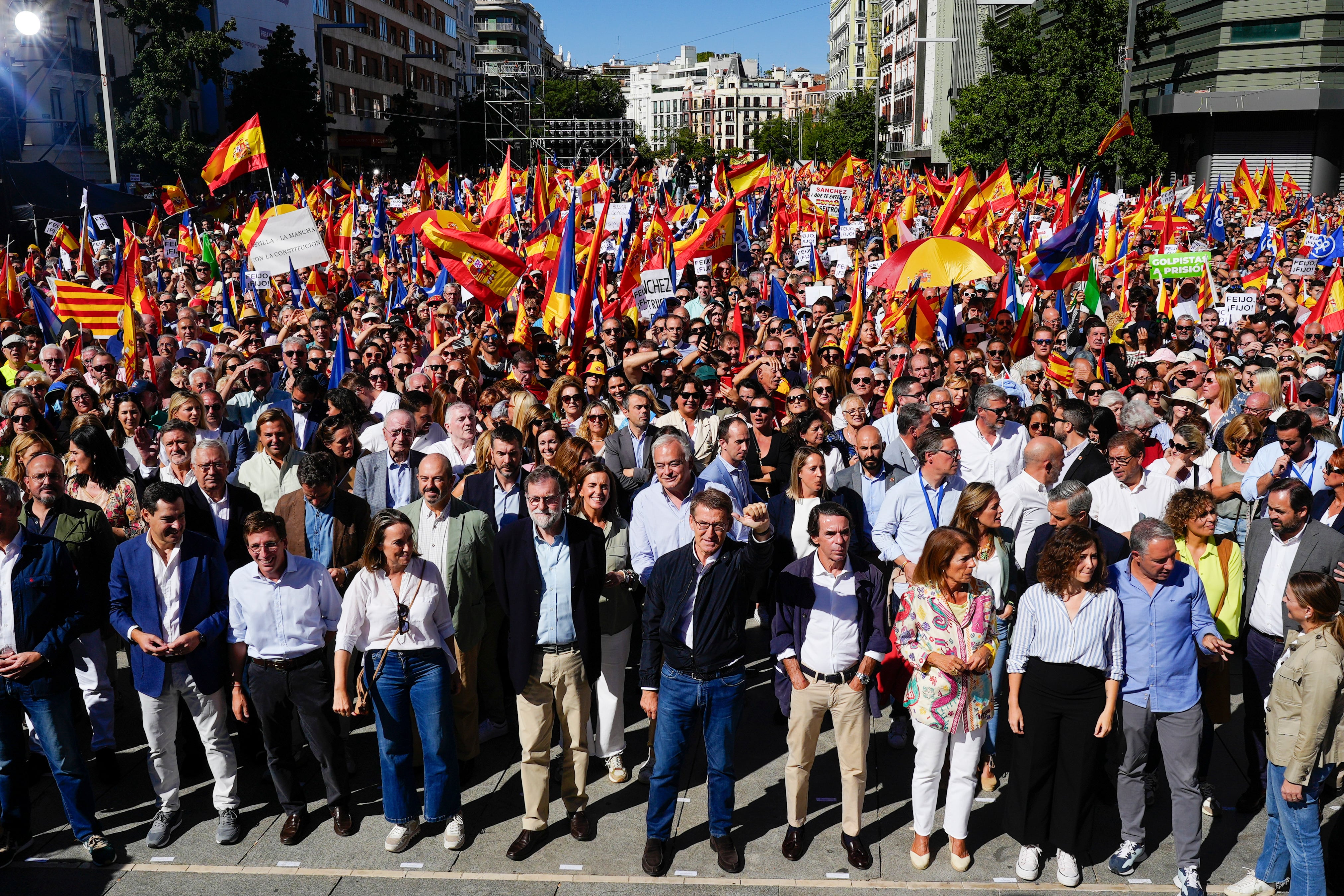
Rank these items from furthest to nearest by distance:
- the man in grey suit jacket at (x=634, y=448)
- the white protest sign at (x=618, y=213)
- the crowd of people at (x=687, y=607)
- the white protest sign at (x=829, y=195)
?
the white protest sign at (x=829, y=195) → the white protest sign at (x=618, y=213) → the man in grey suit jacket at (x=634, y=448) → the crowd of people at (x=687, y=607)

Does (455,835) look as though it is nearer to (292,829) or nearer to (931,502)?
(292,829)

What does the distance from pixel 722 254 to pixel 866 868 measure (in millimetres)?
10689

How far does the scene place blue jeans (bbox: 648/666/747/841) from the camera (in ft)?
17.0

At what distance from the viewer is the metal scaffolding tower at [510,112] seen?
247 ft

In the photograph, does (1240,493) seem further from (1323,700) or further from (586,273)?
(586,273)

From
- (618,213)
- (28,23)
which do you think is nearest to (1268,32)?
(618,213)

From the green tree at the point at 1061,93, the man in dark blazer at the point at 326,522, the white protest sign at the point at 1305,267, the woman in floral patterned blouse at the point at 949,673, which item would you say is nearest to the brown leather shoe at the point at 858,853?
the woman in floral patterned blouse at the point at 949,673

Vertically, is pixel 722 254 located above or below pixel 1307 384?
above

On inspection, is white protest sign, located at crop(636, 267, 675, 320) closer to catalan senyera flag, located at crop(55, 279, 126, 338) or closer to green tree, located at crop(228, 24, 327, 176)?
catalan senyera flag, located at crop(55, 279, 126, 338)

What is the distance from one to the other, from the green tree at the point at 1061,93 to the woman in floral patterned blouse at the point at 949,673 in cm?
3220

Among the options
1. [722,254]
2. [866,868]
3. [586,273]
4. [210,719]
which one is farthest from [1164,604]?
[722,254]

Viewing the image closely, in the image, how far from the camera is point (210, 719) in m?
5.46

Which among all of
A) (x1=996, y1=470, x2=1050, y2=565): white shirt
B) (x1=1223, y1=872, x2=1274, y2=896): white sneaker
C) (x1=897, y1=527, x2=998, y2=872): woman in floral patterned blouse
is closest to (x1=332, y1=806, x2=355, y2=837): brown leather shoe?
(x1=897, y1=527, x2=998, y2=872): woman in floral patterned blouse

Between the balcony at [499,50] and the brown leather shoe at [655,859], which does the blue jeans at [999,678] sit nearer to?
the brown leather shoe at [655,859]
